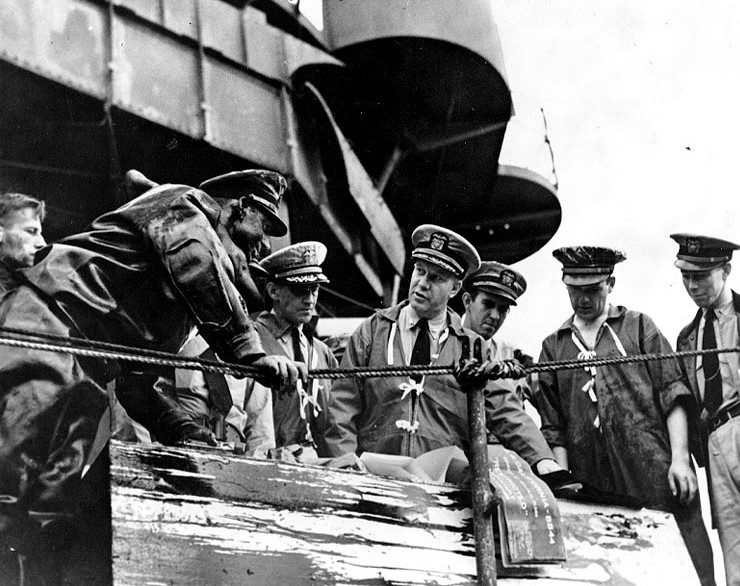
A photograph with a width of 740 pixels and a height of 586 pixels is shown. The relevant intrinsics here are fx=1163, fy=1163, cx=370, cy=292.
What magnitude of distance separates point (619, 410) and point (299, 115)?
4.71m

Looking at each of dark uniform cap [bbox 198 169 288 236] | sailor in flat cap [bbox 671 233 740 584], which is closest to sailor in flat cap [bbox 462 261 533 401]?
sailor in flat cap [bbox 671 233 740 584]

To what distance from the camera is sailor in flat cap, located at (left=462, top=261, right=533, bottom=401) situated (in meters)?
6.18

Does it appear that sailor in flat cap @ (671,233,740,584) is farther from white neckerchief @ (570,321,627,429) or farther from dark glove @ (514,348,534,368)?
dark glove @ (514,348,534,368)

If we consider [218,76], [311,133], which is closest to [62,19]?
[218,76]

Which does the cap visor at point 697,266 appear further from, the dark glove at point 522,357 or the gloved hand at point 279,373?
the gloved hand at point 279,373

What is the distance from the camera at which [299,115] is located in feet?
32.1

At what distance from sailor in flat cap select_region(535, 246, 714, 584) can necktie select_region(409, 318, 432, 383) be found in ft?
2.82

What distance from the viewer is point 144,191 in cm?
471

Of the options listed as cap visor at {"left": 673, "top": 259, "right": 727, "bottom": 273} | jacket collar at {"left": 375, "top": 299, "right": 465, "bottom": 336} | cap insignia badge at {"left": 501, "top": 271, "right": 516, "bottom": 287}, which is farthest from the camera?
cap visor at {"left": 673, "top": 259, "right": 727, "bottom": 273}

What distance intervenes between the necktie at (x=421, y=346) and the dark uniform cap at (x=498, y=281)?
27.7 inches

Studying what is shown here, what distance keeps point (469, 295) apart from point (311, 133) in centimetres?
399

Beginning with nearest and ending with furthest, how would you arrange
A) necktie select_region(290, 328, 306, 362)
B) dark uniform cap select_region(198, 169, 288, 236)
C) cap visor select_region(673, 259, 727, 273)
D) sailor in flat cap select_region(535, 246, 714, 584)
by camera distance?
dark uniform cap select_region(198, 169, 288, 236), necktie select_region(290, 328, 306, 362), sailor in flat cap select_region(535, 246, 714, 584), cap visor select_region(673, 259, 727, 273)

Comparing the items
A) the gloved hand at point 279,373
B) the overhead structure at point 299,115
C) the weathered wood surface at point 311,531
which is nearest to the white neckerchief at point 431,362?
the weathered wood surface at point 311,531

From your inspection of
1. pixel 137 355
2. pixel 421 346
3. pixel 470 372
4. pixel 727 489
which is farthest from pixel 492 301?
pixel 137 355
